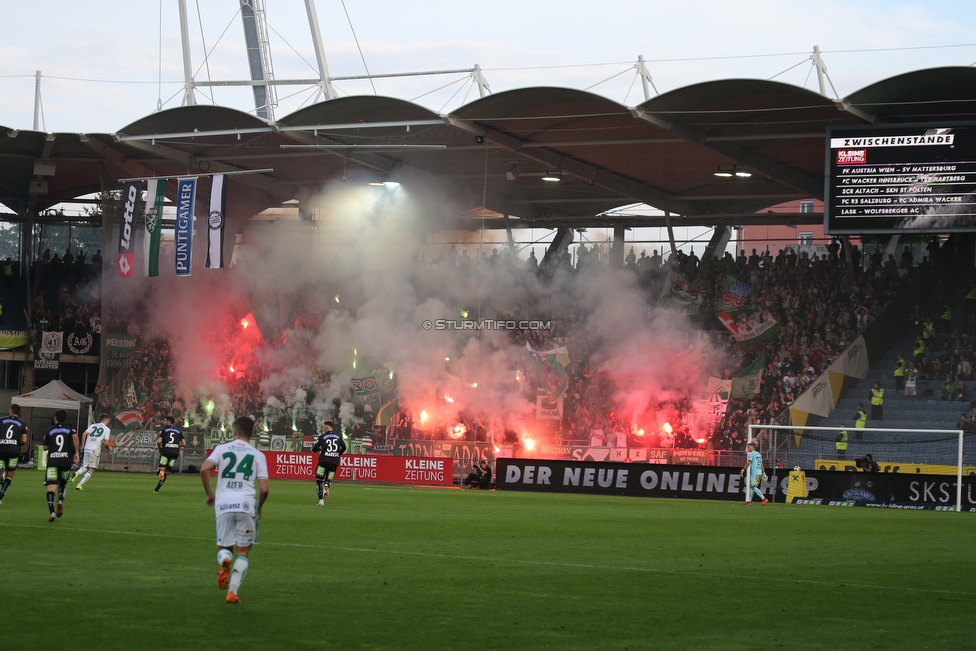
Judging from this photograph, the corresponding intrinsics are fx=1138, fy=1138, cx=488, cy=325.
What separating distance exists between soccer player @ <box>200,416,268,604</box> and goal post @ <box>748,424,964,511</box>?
23.3 meters

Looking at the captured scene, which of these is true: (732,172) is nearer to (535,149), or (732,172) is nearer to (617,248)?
(535,149)

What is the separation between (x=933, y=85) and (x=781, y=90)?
399cm

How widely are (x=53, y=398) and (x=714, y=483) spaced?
93.6 feet

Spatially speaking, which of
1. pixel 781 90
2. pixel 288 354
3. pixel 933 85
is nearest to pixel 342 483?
pixel 288 354

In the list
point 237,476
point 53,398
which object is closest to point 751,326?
point 53,398

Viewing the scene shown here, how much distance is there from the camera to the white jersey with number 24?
32.5ft

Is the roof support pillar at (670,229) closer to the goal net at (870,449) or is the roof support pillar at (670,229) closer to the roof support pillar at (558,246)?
the roof support pillar at (558,246)

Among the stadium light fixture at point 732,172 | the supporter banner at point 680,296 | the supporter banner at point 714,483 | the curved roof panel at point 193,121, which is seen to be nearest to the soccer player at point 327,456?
the supporter banner at point 714,483

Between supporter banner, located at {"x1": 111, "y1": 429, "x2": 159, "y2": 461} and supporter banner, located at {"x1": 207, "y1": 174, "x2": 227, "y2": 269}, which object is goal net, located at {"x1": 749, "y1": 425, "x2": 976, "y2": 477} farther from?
supporter banner, located at {"x1": 111, "y1": 429, "x2": 159, "y2": 461}

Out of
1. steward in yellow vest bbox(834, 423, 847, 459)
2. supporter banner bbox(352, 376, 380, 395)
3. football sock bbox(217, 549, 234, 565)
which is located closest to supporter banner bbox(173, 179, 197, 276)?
supporter banner bbox(352, 376, 380, 395)

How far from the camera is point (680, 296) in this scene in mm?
42156

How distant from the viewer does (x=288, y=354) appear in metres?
45.2

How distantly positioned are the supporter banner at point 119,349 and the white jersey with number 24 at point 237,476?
38192 mm

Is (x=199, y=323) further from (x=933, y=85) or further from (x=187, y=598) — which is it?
(x=187, y=598)
